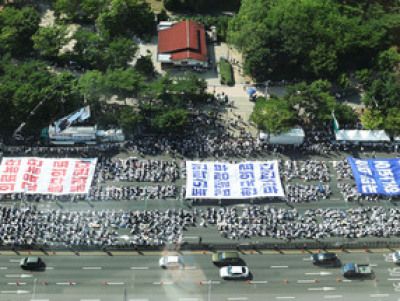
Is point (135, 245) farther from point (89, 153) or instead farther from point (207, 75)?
point (207, 75)

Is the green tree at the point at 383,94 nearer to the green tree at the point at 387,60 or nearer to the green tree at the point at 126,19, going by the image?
the green tree at the point at 387,60

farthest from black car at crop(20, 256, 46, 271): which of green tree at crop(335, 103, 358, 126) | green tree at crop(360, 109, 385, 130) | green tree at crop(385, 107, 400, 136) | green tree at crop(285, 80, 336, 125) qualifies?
green tree at crop(385, 107, 400, 136)

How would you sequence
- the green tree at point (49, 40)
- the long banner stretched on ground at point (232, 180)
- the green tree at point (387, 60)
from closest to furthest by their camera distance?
the long banner stretched on ground at point (232, 180), the green tree at point (49, 40), the green tree at point (387, 60)

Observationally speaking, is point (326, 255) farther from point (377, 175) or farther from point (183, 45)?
point (183, 45)

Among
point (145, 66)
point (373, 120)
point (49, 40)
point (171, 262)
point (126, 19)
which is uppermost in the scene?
point (126, 19)

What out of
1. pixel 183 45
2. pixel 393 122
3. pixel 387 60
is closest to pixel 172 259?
pixel 393 122

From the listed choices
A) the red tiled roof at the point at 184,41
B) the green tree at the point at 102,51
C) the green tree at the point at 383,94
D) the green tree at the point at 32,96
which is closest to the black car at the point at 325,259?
the green tree at the point at 383,94
